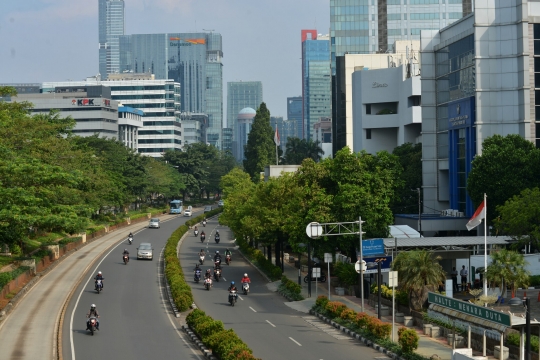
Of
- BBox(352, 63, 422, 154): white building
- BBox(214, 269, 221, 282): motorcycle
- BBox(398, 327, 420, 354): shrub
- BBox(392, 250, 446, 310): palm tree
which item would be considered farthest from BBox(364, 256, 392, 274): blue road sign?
BBox(352, 63, 422, 154): white building

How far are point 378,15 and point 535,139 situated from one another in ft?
274

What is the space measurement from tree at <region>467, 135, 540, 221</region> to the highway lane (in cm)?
2595

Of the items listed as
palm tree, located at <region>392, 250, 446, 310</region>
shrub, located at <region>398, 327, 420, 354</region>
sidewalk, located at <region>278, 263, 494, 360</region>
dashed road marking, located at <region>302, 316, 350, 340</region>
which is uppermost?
palm tree, located at <region>392, 250, 446, 310</region>

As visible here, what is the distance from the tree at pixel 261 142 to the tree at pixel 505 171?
6594 centimetres

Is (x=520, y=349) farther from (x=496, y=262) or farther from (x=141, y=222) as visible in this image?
(x=141, y=222)

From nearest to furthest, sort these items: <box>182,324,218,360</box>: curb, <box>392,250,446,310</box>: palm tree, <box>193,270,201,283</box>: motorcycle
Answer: <box>182,324,218,360</box>: curb → <box>392,250,446,310</box>: palm tree → <box>193,270,201,283</box>: motorcycle

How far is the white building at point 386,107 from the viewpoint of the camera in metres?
106

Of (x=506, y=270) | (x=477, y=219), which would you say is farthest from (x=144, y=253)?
(x=506, y=270)

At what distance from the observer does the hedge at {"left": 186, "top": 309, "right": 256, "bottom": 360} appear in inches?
1169

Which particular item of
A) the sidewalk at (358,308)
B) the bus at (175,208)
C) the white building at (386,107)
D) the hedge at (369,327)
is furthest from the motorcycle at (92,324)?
the bus at (175,208)

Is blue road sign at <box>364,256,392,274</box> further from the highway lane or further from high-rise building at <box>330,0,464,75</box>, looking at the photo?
high-rise building at <box>330,0,464,75</box>

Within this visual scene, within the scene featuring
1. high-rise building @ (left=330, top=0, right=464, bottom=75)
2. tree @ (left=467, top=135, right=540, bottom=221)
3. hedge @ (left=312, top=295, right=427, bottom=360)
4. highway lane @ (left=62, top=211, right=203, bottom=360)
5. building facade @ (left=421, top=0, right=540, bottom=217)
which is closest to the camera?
hedge @ (left=312, top=295, right=427, bottom=360)

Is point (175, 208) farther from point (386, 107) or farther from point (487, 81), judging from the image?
point (487, 81)

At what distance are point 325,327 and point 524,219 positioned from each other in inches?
681
